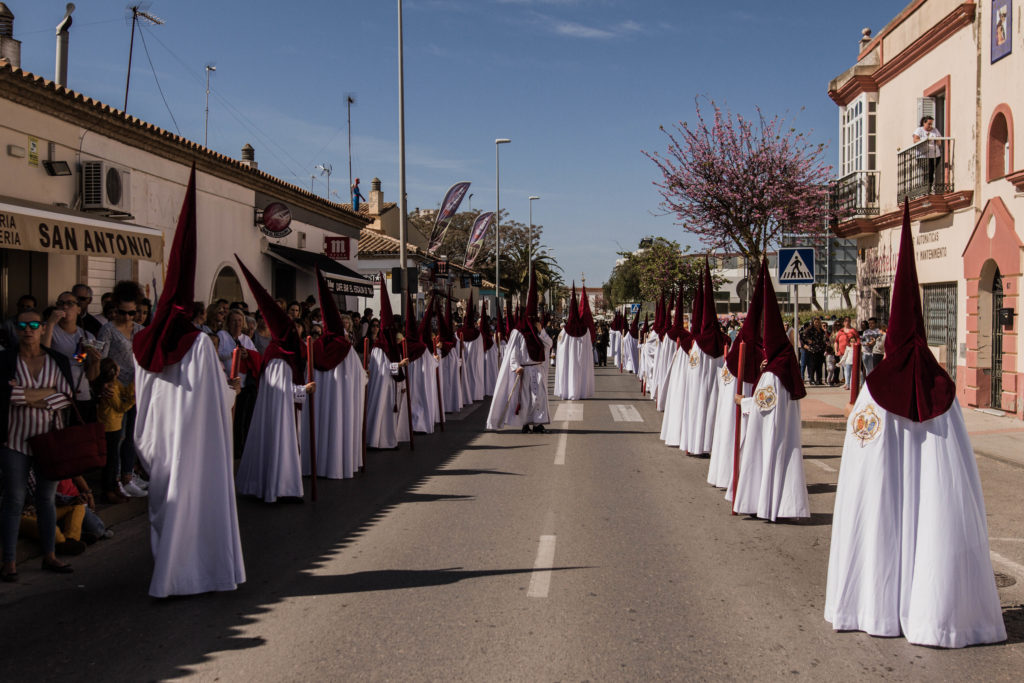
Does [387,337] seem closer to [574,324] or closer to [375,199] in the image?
[574,324]

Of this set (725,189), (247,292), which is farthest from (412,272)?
(725,189)

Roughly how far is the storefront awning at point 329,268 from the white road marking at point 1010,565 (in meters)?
18.6

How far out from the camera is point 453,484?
986cm

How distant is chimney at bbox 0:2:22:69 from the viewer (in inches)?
609

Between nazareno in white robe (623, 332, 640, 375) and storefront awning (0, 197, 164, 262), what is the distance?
68.0 ft

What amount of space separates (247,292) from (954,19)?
1650 centimetres

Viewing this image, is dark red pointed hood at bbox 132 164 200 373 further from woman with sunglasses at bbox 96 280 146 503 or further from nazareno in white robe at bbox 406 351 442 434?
nazareno in white robe at bbox 406 351 442 434

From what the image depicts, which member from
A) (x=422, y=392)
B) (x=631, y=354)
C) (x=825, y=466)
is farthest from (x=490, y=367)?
(x=825, y=466)

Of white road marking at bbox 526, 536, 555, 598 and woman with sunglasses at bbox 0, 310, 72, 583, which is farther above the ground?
woman with sunglasses at bbox 0, 310, 72, 583

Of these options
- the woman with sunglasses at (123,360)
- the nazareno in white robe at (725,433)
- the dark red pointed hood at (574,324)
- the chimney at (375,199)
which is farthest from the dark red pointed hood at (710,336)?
the chimney at (375,199)

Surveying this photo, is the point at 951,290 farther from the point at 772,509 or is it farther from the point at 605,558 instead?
the point at 605,558

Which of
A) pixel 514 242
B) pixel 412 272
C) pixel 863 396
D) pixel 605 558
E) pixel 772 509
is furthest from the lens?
pixel 514 242

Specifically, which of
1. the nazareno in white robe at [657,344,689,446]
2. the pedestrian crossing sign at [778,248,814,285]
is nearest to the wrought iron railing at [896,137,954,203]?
the pedestrian crossing sign at [778,248,814,285]

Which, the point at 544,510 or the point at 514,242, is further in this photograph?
the point at 514,242
